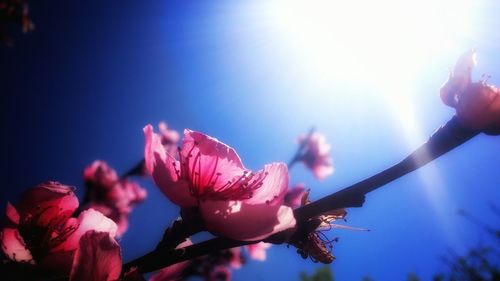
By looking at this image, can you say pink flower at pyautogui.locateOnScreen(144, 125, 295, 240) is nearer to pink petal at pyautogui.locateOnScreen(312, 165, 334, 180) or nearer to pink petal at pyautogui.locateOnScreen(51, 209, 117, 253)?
pink petal at pyautogui.locateOnScreen(51, 209, 117, 253)

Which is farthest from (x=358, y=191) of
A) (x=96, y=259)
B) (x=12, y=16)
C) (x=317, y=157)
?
(x=317, y=157)

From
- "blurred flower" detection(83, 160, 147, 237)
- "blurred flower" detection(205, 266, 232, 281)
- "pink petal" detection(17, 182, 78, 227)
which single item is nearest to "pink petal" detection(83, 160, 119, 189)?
"blurred flower" detection(83, 160, 147, 237)

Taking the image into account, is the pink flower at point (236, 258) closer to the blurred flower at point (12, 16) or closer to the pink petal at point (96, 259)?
the blurred flower at point (12, 16)

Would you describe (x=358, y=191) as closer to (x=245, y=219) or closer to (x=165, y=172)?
(x=245, y=219)

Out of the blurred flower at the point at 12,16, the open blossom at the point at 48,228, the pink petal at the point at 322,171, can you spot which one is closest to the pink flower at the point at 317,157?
the pink petal at the point at 322,171

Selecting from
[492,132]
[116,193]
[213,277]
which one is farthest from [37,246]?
[213,277]

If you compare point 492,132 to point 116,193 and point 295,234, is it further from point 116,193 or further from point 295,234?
point 116,193

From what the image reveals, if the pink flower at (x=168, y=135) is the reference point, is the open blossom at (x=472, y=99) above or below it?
above
